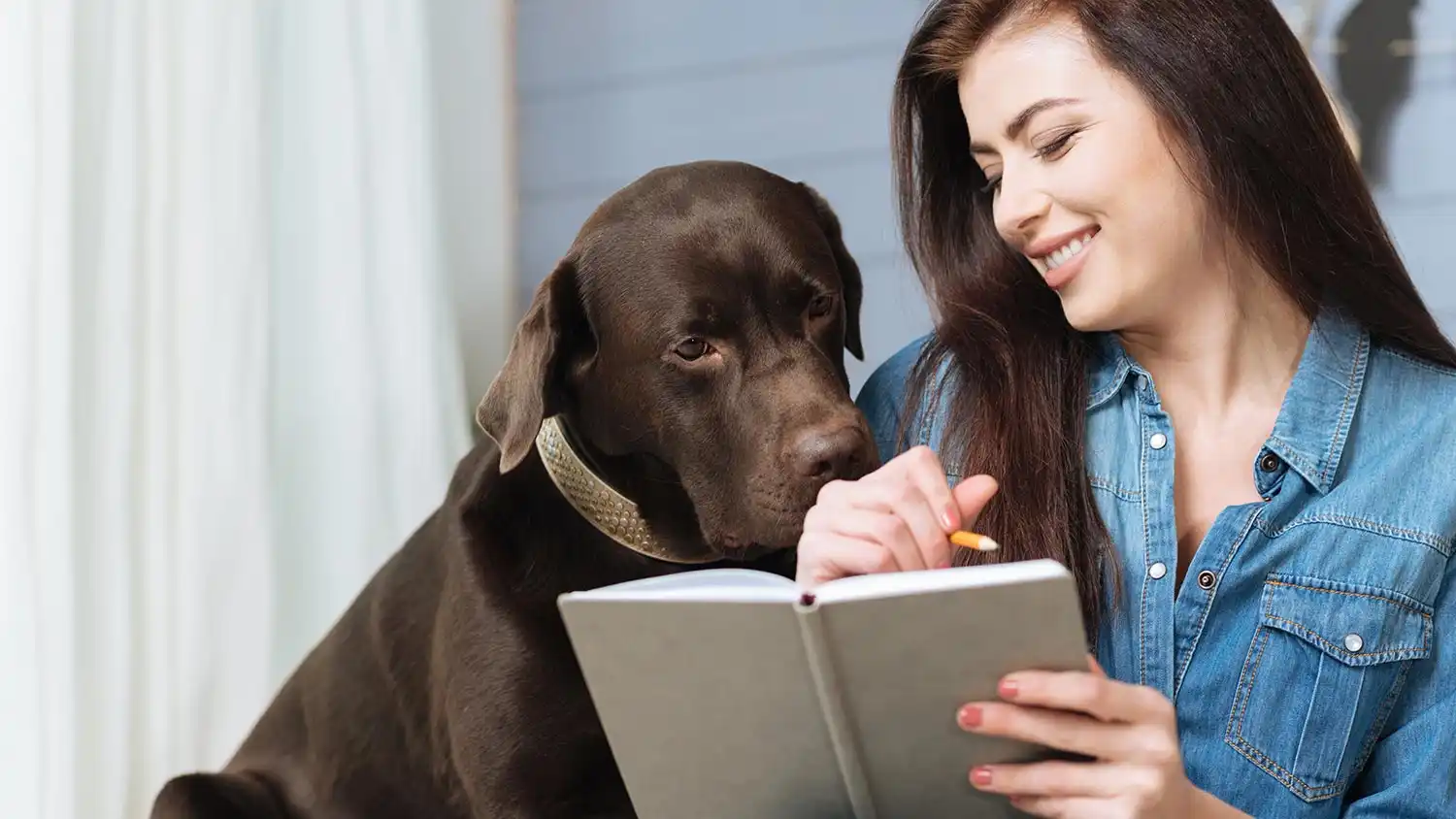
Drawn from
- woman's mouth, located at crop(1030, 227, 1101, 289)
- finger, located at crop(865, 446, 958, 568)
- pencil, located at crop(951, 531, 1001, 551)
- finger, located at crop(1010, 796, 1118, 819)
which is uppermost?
woman's mouth, located at crop(1030, 227, 1101, 289)

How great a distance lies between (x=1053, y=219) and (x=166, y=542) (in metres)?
1.35

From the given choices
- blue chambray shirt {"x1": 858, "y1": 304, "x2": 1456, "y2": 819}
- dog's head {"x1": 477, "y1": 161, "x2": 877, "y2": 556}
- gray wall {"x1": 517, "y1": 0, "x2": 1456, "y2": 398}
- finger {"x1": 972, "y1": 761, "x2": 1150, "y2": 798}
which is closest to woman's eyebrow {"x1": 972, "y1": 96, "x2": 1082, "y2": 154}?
dog's head {"x1": 477, "y1": 161, "x2": 877, "y2": 556}

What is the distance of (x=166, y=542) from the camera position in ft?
6.50

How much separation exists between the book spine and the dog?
1.30 feet

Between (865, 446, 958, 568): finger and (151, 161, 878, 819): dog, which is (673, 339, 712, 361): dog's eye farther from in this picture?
(865, 446, 958, 568): finger

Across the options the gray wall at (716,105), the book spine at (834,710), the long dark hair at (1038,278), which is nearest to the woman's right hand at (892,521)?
the book spine at (834,710)

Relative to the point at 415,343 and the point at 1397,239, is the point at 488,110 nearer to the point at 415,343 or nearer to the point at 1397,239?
the point at 415,343

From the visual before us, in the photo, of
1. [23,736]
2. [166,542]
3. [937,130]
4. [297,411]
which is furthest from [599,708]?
[297,411]

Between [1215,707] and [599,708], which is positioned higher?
[599,708]

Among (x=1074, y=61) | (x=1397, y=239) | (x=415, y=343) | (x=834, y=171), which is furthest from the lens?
(x=834, y=171)

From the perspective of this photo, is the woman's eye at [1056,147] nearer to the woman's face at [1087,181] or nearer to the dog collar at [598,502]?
the woman's face at [1087,181]

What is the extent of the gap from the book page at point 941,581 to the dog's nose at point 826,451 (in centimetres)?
48

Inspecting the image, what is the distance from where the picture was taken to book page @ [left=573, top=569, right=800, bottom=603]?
2.67 ft

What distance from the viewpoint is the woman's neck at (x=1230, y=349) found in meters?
1.44
